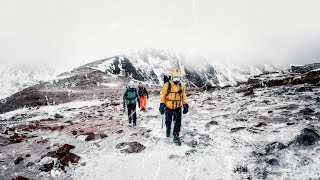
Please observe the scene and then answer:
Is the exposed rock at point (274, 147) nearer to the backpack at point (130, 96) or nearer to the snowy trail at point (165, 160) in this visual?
the snowy trail at point (165, 160)

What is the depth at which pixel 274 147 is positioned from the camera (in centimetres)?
734

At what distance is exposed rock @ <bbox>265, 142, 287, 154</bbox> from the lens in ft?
23.6

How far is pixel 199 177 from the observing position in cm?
636

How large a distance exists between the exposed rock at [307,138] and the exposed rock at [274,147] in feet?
1.22

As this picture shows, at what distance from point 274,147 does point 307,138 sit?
0.89m

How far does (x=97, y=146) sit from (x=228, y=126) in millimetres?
5235

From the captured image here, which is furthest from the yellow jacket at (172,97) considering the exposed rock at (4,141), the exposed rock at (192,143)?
the exposed rock at (4,141)

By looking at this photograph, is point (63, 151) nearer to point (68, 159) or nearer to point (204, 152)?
point (68, 159)

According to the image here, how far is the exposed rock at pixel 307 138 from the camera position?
6.98 m

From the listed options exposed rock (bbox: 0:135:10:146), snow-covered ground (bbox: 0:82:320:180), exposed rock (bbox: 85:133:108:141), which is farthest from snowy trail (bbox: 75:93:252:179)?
exposed rock (bbox: 0:135:10:146)

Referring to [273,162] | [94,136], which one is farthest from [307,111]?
[94,136]

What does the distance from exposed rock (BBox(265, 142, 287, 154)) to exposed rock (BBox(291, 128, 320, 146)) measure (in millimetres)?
371

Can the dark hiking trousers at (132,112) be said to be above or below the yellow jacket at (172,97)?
below

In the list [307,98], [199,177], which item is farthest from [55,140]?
[307,98]
